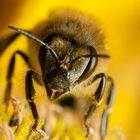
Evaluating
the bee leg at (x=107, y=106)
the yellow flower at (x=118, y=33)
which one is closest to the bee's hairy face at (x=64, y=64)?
the bee leg at (x=107, y=106)

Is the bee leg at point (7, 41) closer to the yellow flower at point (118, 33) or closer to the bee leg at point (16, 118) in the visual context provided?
the bee leg at point (16, 118)

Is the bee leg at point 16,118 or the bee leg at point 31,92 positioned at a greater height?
the bee leg at point 31,92

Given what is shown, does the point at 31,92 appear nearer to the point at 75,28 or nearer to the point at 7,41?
the point at 75,28

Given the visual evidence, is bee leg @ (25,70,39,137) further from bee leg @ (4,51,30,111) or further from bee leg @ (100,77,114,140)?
bee leg @ (100,77,114,140)

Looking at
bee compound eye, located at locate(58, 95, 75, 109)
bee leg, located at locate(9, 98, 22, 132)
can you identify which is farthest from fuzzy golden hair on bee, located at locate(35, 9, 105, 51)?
bee compound eye, located at locate(58, 95, 75, 109)

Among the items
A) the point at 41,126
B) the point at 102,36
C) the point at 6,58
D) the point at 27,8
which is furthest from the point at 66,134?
the point at 27,8

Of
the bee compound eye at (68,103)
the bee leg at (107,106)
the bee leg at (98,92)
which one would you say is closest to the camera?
the bee leg at (98,92)

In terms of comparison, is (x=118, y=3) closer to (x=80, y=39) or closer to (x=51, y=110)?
(x=51, y=110)

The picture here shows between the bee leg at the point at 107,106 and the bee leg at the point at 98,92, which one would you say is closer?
the bee leg at the point at 98,92
